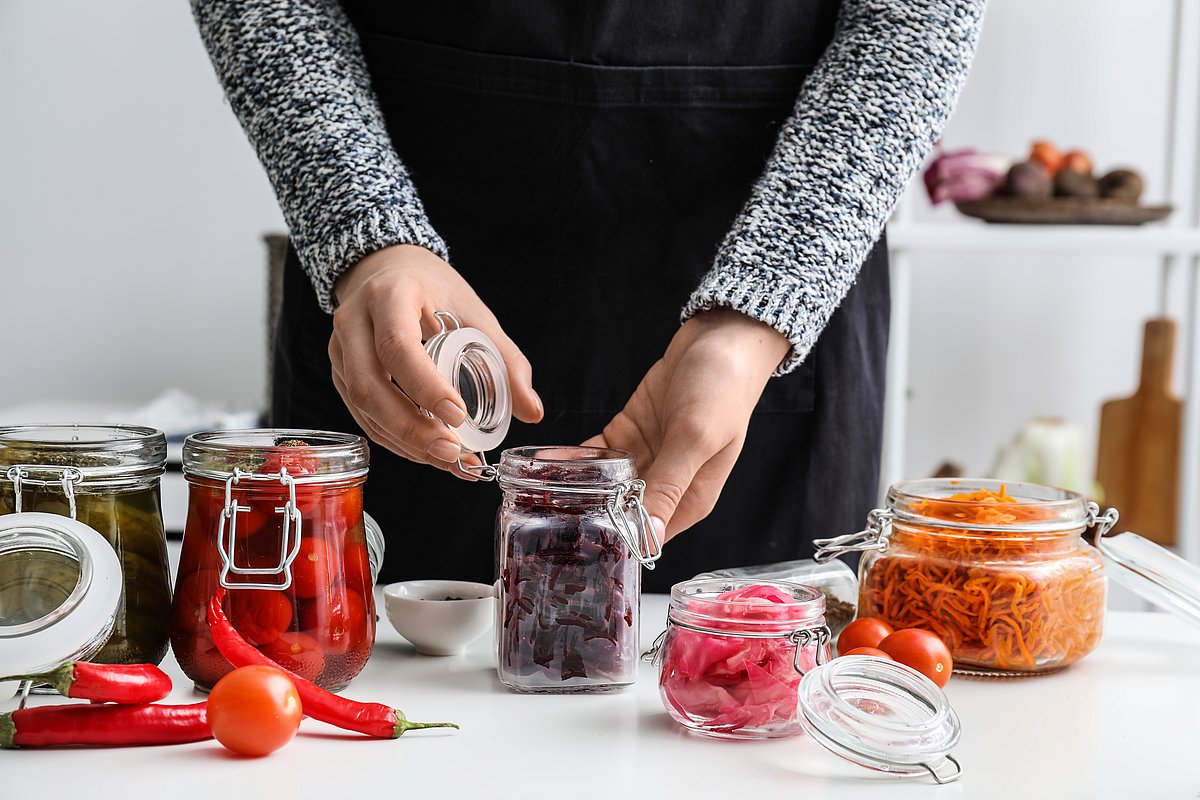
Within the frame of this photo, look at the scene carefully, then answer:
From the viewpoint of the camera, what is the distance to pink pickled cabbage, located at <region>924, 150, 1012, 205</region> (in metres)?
2.15

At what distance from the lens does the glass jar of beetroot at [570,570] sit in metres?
0.72

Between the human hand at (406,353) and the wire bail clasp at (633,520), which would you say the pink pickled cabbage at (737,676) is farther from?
the human hand at (406,353)

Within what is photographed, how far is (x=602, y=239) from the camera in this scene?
111cm

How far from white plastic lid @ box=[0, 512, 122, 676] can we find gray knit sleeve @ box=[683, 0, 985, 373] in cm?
44

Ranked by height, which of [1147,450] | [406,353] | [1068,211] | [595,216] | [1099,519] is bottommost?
[1147,450]

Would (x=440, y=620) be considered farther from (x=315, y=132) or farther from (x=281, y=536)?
(x=315, y=132)

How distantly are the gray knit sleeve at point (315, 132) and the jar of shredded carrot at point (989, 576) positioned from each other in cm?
40

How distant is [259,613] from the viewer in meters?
0.67

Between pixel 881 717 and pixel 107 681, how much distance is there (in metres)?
0.40

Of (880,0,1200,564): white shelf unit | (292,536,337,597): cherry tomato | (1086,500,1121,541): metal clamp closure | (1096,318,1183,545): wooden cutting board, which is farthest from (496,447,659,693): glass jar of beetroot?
(1096,318,1183,545): wooden cutting board

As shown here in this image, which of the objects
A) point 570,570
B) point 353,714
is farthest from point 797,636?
point 353,714

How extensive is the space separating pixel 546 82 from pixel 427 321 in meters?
0.33

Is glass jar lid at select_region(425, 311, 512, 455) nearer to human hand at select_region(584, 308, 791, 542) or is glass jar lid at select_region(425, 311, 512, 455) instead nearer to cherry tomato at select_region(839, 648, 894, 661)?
human hand at select_region(584, 308, 791, 542)

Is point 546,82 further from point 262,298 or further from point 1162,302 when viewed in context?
point 1162,302
